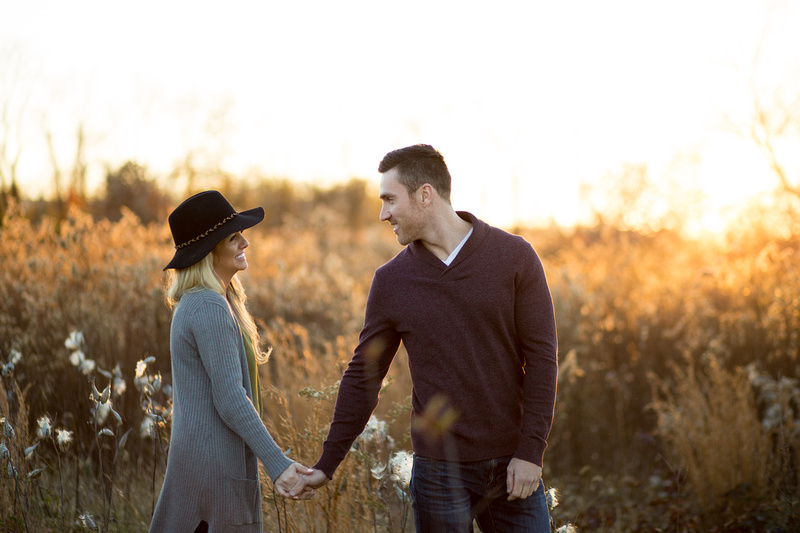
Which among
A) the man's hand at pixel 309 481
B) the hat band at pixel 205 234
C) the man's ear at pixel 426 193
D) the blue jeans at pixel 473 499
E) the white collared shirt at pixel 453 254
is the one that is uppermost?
the man's ear at pixel 426 193

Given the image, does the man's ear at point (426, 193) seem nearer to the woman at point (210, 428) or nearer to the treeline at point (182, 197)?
the woman at point (210, 428)

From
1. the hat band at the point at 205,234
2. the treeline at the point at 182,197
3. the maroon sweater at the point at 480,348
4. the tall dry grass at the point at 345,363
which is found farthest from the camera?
the treeline at the point at 182,197

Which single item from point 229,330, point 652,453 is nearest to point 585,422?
point 652,453

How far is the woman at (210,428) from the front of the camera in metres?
2.21

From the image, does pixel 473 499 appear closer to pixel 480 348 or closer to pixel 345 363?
pixel 480 348

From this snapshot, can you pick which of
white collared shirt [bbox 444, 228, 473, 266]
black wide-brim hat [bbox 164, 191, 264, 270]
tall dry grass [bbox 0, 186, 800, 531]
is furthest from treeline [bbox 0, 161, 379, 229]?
white collared shirt [bbox 444, 228, 473, 266]

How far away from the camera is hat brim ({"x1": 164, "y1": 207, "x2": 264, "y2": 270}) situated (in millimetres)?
2350

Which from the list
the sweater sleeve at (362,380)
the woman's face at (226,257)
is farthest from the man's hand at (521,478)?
the woman's face at (226,257)

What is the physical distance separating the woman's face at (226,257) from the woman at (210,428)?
0.33ft

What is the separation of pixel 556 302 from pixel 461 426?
5017 mm

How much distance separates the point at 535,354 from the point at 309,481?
3.22 ft

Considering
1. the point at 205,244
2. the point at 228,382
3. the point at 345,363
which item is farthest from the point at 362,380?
the point at 345,363

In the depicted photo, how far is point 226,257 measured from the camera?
2.48m

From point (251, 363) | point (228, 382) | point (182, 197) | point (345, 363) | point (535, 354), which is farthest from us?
point (182, 197)
